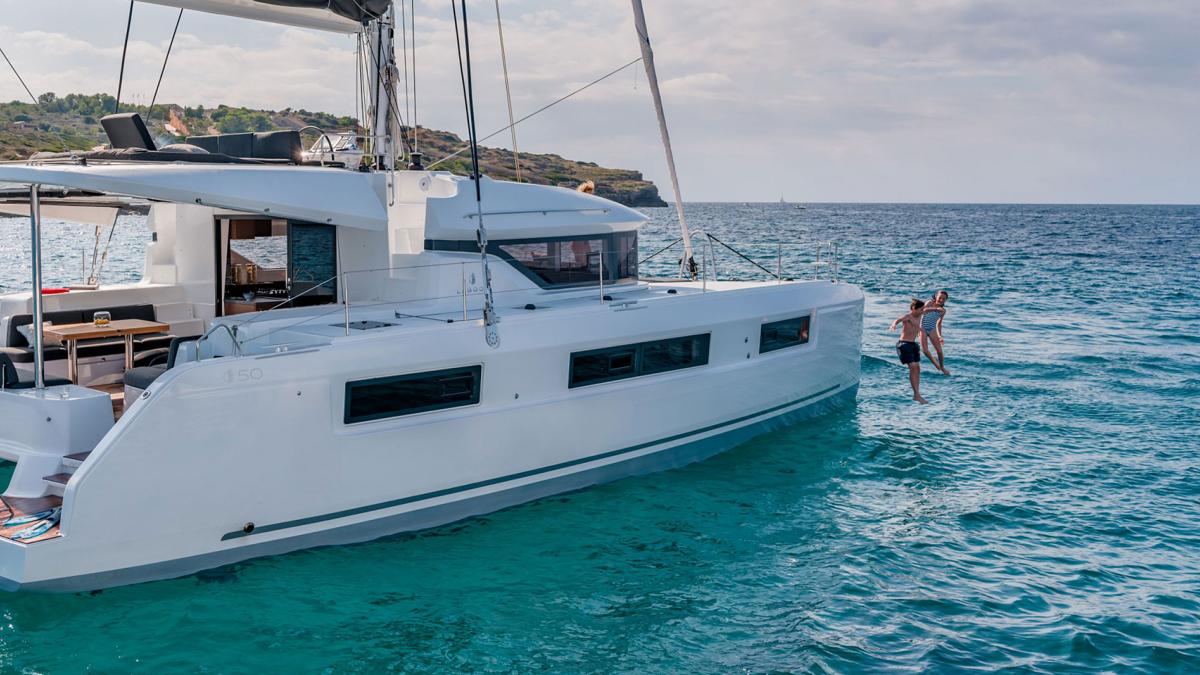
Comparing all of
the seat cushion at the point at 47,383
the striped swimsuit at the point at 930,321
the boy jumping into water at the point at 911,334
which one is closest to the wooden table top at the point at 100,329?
the seat cushion at the point at 47,383

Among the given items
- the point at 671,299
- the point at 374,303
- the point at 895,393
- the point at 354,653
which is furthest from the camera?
the point at 895,393

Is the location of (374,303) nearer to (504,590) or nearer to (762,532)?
(504,590)

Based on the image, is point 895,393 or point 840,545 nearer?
point 840,545

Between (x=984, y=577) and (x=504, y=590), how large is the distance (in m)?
3.89

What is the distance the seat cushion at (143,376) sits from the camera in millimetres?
7492

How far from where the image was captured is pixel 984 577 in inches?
313

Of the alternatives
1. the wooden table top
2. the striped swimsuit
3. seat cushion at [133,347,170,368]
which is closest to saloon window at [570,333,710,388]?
seat cushion at [133,347,170,368]

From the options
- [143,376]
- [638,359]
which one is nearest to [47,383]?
[143,376]

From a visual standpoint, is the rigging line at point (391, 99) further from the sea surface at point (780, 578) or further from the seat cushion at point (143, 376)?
the sea surface at point (780, 578)

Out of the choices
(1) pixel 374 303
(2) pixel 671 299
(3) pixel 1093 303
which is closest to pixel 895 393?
(2) pixel 671 299

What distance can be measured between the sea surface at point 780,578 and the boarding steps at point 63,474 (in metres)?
0.81

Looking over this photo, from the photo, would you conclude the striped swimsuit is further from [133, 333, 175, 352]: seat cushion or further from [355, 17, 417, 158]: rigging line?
[133, 333, 175, 352]: seat cushion

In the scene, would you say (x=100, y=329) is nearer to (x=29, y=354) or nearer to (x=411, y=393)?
(x=29, y=354)

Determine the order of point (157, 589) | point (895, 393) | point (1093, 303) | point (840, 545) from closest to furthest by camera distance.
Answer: point (157, 589) < point (840, 545) < point (895, 393) < point (1093, 303)
